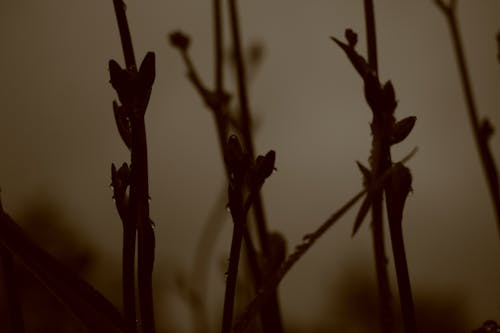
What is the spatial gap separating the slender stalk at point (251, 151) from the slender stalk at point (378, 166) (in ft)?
0.22

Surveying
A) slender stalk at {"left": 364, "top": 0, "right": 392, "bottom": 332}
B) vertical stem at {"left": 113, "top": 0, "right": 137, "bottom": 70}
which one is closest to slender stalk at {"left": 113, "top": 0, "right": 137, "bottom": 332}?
vertical stem at {"left": 113, "top": 0, "right": 137, "bottom": 70}

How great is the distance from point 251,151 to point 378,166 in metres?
0.17

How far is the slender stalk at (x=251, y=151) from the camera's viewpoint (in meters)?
0.35

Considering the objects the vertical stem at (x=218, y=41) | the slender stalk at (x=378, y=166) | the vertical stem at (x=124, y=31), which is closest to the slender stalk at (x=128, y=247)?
the vertical stem at (x=124, y=31)

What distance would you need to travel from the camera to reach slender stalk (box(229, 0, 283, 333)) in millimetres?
348

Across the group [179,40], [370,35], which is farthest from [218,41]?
[370,35]

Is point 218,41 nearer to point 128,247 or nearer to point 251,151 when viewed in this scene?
point 251,151

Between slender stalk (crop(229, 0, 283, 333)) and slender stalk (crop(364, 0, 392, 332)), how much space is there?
0.07m

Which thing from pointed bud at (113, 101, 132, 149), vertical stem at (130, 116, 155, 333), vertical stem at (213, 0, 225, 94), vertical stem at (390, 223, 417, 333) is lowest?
vertical stem at (390, 223, 417, 333)

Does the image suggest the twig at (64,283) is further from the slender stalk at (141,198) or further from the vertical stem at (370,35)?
the vertical stem at (370,35)

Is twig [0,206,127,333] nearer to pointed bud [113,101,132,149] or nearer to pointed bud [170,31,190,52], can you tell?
pointed bud [113,101,132,149]

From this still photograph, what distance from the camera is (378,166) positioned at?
0.25 meters

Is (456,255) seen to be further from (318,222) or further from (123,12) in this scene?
(123,12)

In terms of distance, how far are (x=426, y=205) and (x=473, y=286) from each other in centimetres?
11
